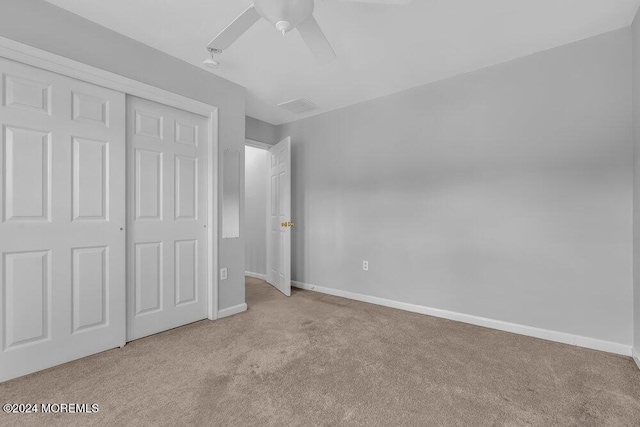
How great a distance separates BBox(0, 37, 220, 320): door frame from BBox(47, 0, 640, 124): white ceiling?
0.36 m

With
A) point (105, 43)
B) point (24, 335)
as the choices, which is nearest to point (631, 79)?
point (105, 43)

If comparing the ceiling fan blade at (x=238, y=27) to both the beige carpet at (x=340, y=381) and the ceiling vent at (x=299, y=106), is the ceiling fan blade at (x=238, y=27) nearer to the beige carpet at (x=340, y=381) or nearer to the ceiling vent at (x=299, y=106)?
the ceiling vent at (x=299, y=106)

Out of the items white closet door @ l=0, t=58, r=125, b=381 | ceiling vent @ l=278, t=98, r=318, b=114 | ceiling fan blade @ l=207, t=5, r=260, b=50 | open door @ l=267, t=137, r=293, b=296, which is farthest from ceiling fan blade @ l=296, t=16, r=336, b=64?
open door @ l=267, t=137, r=293, b=296

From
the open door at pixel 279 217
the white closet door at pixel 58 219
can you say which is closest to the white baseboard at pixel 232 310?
the open door at pixel 279 217

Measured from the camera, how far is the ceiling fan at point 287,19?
137 centimetres

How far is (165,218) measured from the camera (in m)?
2.54

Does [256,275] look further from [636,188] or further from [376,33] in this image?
[636,188]

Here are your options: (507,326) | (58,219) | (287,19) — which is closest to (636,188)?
(507,326)

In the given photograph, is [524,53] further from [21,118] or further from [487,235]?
[21,118]

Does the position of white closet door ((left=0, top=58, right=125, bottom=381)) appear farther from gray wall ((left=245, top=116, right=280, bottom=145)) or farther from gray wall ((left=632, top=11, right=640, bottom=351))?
gray wall ((left=632, top=11, right=640, bottom=351))

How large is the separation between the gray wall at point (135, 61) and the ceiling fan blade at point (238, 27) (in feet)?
3.36

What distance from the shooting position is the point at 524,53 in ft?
8.13

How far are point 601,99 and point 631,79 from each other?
0.64ft

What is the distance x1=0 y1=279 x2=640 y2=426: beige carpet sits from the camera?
1.48 meters
